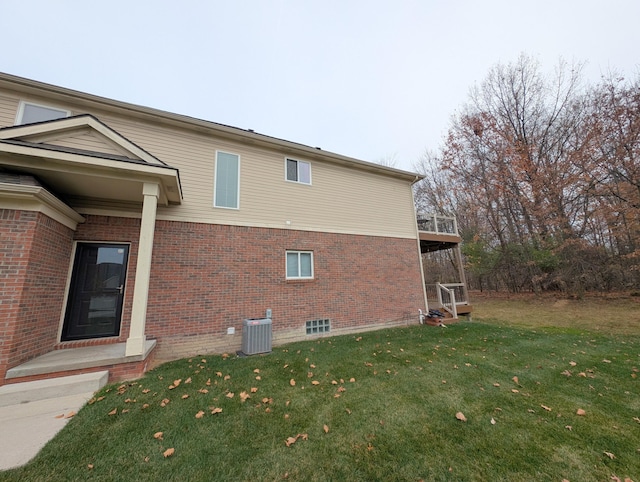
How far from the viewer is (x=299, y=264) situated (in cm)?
771

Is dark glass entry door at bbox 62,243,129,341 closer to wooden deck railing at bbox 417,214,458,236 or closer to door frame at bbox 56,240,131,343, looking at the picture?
door frame at bbox 56,240,131,343

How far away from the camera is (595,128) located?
14414 millimetres

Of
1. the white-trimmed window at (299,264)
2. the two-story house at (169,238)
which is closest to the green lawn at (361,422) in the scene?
the two-story house at (169,238)

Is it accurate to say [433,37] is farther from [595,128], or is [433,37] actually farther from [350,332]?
[350,332]

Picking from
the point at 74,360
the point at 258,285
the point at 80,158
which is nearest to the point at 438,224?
the point at 258,285

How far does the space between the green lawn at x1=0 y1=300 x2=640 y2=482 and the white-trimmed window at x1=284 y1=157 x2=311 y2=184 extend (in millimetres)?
5461

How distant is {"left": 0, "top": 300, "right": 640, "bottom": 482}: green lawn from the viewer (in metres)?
2.38

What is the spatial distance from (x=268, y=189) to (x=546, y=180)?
1905 cm

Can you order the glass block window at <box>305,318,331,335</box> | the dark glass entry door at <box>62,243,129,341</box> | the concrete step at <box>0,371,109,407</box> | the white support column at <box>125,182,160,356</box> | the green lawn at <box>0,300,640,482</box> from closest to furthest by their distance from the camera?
the green lawn at <box>0,300,640,482</box> → the concrete step at <box>0,371,109,407</box> → the white support column at <box>125,182,160,356</box> → the dark glass entry door at <box>62,243,129,341</box> → the glass block window at <box>305,318,331,335</box>

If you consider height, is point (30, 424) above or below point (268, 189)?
below

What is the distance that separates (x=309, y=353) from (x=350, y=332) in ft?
8.00

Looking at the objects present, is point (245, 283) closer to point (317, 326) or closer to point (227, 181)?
point (317, 326)

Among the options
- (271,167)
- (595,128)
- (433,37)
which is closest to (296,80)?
(433,37)

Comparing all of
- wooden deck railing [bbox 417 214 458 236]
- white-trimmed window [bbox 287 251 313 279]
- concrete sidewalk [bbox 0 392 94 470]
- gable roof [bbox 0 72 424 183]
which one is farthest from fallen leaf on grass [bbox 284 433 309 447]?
wooden deck railing [bbox 417 214 458 236]
